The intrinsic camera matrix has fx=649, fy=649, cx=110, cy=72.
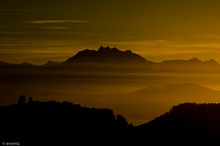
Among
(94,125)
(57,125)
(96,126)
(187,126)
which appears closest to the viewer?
(57,125)

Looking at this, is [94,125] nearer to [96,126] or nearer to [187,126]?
[96,126]

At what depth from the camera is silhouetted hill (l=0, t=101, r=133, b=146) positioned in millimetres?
159000

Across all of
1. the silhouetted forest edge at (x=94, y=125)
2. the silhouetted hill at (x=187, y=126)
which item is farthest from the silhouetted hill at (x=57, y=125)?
the silhouetted hill at (x=187, y=126)

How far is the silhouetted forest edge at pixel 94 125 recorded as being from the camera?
16312 cm

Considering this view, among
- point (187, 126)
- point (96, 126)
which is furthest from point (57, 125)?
point (187, 126)

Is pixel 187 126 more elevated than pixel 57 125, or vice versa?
pixel 57 125

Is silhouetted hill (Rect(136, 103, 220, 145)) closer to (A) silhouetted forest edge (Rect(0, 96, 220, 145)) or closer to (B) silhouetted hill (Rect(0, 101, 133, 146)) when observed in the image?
(A) silhouetted forest edge (Rect(0, 96, 220, 145))

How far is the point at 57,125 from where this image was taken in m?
172

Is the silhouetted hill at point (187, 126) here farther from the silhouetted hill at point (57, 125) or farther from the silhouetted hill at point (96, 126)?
the silhouetted hill at point (57, 125)

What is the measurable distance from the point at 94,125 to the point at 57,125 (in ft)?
45.8

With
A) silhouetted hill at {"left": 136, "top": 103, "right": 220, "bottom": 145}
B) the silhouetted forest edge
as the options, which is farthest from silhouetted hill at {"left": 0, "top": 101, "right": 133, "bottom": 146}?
silhouetted hill at {"left": 136, "top": 103, "right": 220, "bottom": 145}

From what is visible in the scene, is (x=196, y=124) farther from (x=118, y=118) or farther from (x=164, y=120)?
(x=118, y=118)

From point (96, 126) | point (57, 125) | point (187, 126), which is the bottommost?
point (187, 126)

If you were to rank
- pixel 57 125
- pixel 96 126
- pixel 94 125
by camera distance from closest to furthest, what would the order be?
pixel 57 125 < pixel 96 126 < pixel 94 125
